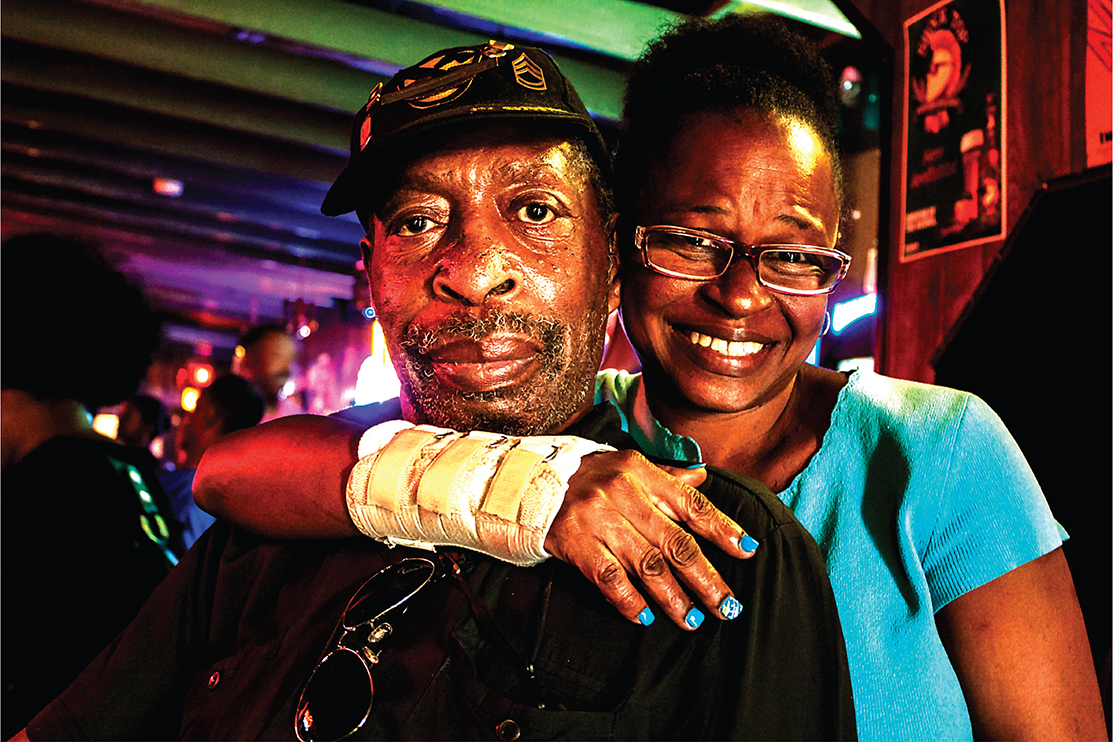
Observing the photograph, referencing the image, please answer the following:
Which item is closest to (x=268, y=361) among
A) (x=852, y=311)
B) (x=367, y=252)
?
(x=852, y=311)

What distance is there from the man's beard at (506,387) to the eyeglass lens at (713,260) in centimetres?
33

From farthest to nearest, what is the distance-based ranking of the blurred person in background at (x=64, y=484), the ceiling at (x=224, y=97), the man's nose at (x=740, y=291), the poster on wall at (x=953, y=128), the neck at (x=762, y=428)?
the ceiling at (x=224, y=97) < the poster on wall at (x=953, y=128) < the blurred person in background at (x=64, y=484) < the neck at (x=762, y=428) < the man's nose at (x=740, y=291)

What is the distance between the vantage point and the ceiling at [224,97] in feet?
17.4

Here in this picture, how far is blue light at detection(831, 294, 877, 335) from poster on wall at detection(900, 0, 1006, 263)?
231 cm

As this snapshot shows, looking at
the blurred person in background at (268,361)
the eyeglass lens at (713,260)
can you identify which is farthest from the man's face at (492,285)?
the blurred person in background at (268,361)

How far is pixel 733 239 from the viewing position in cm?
170

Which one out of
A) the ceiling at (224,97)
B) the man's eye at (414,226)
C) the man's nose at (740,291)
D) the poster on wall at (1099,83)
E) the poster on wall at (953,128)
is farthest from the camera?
the ceiling at (224,97)

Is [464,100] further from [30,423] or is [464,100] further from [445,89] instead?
[30,423]

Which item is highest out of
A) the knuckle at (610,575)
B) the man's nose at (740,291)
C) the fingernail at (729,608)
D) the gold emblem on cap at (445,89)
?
the gold emblem on cap at (445,89)

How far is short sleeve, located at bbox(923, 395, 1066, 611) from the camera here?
150cm

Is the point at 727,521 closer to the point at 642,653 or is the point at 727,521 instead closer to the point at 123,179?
the point at 642,653

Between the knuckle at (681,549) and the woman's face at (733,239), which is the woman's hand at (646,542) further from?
the woman's face at (733,239)

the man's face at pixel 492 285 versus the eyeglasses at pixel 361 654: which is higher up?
the man's face at pixel 492 285

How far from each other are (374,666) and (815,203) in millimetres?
1271
